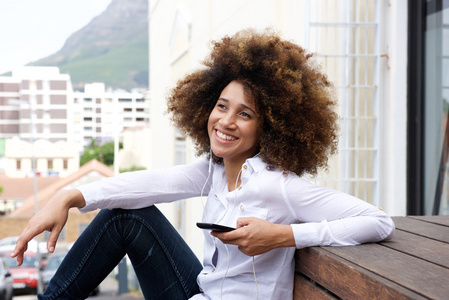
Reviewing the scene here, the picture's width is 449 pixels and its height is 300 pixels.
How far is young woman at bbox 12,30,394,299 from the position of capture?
1.17 metres

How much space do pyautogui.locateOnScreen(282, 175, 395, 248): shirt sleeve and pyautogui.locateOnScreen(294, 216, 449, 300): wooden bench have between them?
24mm

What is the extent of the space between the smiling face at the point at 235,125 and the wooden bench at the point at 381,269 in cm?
31

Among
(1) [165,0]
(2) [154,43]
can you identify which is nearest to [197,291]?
(1) [165,0]

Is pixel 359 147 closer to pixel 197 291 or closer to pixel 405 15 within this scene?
pixel 405 15

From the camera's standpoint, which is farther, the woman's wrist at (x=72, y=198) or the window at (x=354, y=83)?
the window at (x=354, y=83)

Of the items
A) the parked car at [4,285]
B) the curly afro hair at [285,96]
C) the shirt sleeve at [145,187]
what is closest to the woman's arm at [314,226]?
the curly afro hair at [285,96]

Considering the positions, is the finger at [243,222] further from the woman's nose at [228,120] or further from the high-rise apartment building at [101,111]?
the high-rise apartment building at [101,111]

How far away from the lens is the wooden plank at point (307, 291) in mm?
1092

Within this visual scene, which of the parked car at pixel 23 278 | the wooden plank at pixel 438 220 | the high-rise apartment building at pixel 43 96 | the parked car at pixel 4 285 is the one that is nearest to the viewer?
the wooden plank at pixel 438 220

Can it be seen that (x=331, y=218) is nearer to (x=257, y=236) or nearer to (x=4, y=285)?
(x=257, y=236)

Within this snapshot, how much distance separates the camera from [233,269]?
1.25 meters

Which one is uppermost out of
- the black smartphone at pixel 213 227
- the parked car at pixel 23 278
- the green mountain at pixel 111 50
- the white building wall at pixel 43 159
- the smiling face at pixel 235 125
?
the green mountain at pixel 111 50

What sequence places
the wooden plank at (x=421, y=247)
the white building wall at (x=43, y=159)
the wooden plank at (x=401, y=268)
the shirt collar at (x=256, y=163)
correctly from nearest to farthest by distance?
the wooden plank at (x=401, y=268) → the wooden plank at (x=421, y=247) → the shirt collar at (x=256, y=163) → the white building wall at (x=43, y=159)

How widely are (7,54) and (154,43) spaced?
112 m
